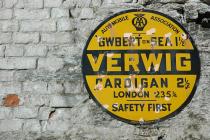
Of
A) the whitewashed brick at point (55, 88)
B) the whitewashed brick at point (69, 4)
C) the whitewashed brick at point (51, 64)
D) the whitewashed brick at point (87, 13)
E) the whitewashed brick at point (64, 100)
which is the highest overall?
the whitewashed brick at point (69, 4)

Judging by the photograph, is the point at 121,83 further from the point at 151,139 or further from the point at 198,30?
the point at 198,30

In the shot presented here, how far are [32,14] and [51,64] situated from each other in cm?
43

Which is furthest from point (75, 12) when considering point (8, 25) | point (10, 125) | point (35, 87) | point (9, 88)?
point (10, 125)

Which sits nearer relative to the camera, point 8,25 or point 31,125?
point 31,125

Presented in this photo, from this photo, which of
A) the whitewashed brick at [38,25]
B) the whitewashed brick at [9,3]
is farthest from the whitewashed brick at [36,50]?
the whitewashed brick at [9,3]

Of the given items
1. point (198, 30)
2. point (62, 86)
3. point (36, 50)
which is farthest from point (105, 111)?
point (198, 30)

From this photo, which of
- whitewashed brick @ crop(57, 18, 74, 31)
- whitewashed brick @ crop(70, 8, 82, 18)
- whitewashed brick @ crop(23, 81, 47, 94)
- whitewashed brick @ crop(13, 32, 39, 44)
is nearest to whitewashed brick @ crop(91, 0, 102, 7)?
whitewashed brick @ crop(70, 8, 82, 18)

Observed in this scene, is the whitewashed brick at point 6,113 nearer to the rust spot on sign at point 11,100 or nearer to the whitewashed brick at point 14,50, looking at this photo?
the rust spot on sign at point 11,100

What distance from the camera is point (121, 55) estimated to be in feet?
10.8

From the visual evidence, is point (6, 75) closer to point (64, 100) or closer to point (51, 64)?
point (51, 64)

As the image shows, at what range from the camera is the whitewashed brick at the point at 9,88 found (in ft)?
10.7

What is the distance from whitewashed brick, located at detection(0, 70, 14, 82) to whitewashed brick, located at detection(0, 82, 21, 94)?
32mm

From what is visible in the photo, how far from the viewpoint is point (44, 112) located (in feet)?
10.5

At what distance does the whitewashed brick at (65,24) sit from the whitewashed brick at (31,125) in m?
0.74
